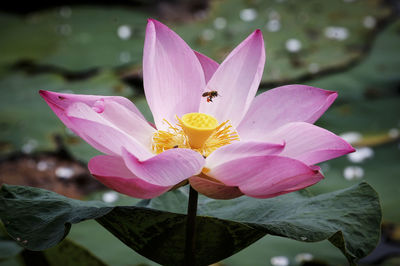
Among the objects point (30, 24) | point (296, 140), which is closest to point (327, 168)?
point (296, 140)

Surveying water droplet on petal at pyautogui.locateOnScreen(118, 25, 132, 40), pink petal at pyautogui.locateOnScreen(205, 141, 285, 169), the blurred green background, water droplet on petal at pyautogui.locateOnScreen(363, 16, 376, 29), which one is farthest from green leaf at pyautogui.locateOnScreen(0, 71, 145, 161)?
water droplet on petal at pyautogui.locateOnScreen(363, 16, 376, 29)

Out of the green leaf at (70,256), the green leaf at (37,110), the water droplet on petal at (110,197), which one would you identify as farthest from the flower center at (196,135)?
the green leaf at (37,110)

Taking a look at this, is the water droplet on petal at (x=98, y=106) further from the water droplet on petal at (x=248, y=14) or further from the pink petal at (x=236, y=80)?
the water droplet on petal at (x=248, y=14)

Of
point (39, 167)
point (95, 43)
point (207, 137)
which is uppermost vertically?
point (207, 137)

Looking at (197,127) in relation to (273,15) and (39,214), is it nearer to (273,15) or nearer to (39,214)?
(39,214)

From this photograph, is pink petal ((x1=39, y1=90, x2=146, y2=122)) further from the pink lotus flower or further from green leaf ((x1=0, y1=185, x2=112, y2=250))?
green leaf ((x1=0, y1=185, x2=112, y2=250))

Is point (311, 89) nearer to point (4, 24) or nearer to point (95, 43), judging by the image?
point (95, 43)

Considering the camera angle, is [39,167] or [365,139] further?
[365,139]
